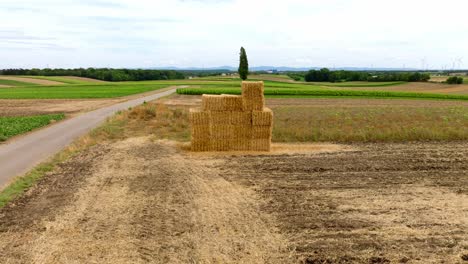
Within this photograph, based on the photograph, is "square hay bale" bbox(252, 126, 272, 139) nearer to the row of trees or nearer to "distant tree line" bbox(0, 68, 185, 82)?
the row of trees

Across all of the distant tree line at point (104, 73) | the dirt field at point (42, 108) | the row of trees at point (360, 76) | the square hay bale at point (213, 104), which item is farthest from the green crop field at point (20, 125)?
the distant tree line at point (104, 73)

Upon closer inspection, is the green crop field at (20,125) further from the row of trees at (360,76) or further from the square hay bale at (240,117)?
the row of trees at (360,76)

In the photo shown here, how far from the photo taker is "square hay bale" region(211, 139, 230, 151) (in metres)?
14.4

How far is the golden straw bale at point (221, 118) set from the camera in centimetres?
1430

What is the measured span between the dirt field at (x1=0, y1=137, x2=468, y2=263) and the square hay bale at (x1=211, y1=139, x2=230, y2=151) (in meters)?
1.14

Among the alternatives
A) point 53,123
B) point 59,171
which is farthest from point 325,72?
point 59,171

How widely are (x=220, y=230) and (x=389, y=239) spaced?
9.79 ft

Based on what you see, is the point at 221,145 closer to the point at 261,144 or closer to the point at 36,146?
the point at 261,144

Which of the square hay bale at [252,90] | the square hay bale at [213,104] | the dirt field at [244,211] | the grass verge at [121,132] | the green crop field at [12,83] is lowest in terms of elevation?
the dirt field at [244,211]

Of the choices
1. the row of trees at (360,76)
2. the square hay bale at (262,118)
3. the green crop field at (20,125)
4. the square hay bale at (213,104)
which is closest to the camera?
the square hay bale at (262,118)

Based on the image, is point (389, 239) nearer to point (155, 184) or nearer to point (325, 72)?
point (155, 184)

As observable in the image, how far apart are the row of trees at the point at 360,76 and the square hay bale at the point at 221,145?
77.8 metres

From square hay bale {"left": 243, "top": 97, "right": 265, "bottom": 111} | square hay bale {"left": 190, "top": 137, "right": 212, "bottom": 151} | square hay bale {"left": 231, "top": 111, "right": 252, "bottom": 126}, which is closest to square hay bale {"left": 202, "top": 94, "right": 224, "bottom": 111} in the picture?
square hay bale {"left": 231, "top": 111, "right": 252, "bottom": 126}

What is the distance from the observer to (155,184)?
1033cm
